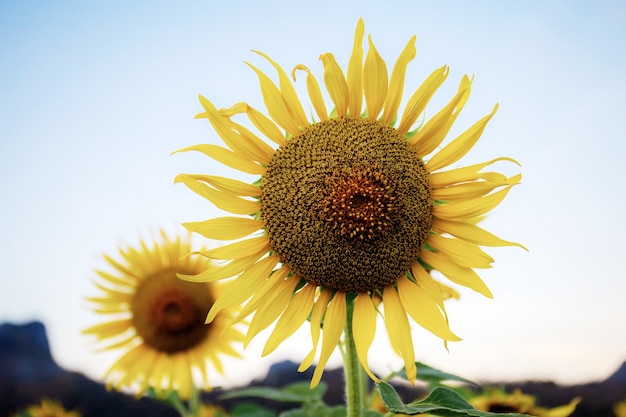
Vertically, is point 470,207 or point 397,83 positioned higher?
point 397,83

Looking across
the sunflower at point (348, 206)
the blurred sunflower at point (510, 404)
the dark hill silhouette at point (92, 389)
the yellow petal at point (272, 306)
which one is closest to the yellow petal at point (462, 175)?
the sunflower at point (348, 206)

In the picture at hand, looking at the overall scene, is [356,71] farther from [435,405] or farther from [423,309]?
[435,405]

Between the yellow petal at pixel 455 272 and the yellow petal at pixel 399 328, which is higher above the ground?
the yellow petal at pixel 455 272

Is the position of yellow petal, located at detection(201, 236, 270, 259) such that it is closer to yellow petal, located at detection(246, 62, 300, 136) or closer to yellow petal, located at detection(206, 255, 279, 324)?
yellow petal, located at detection(206, 255, 279, 324)

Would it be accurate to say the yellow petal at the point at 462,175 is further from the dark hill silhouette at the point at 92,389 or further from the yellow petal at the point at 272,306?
the dark hill silhouette at the point at 92,389

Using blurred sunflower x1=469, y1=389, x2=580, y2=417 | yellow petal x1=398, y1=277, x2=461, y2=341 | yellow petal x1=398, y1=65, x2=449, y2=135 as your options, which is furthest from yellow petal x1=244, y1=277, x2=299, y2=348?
blurred sunflower x1=469, y1=389, x2=580, y2=417

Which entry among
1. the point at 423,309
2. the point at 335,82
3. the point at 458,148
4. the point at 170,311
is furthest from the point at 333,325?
the point at 170,311

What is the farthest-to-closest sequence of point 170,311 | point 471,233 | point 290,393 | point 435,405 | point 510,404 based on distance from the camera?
point 170,311 → point 510,404 → point 290,393 → point 471,233 → point 435,405
